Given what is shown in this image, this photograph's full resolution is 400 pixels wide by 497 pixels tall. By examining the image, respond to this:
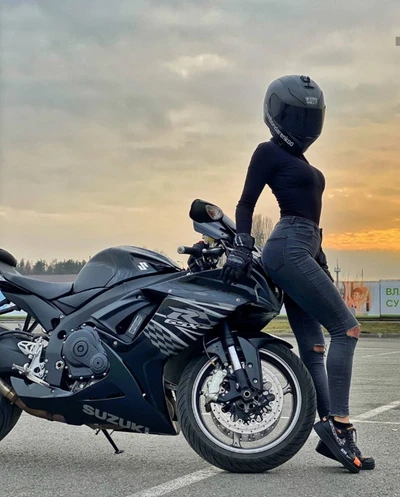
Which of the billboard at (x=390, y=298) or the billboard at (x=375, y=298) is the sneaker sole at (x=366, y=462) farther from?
the billboard at (x=390, y=298)

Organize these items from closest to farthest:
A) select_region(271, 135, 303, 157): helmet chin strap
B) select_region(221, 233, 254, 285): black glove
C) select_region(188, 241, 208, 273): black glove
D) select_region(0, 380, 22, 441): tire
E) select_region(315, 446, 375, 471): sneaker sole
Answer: select_region(221, 233, 254, 285): black glove
select_region(315, 446, 375, 471): sneaker sole
select_region(188, 241, 208, 273): black glove
select_region(271, 135, 303, 157): helmet chin strap
select_region(0, 380, 22, 441): tire

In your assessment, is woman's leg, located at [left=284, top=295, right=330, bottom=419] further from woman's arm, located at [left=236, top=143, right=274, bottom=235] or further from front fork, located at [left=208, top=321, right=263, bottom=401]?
woman's arm, located at [left=236, top=143, right=274, bottom=235]

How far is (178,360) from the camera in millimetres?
4840

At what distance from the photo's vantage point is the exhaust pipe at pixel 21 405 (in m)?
4.74

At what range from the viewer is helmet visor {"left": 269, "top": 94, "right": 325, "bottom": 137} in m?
4.84

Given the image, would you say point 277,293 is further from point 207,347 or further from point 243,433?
point 243,433

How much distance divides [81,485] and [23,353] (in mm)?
950

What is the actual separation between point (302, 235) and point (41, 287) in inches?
61.8

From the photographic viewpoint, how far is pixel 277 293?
4.80m

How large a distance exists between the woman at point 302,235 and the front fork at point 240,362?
355mm

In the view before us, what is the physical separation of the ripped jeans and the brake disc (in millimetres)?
384

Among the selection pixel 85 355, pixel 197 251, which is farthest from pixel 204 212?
pixel 85 355

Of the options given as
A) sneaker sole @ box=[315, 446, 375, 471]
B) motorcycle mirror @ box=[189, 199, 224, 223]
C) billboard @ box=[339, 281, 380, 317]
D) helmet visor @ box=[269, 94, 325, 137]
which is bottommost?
billboard @ box=[339, 281, 380, 317]

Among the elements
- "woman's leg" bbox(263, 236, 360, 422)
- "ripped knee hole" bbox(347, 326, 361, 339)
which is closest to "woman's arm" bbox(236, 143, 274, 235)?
"woman's leg" bbox(263, 236, 360, 422)
